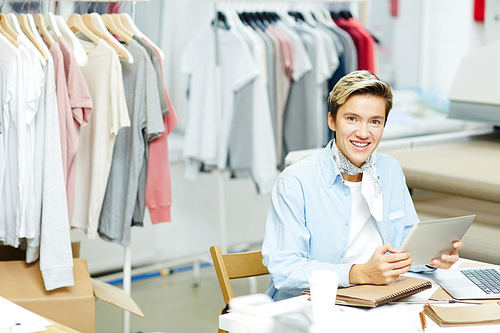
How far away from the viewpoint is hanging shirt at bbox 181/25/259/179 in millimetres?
3125

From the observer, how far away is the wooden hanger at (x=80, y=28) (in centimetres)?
248

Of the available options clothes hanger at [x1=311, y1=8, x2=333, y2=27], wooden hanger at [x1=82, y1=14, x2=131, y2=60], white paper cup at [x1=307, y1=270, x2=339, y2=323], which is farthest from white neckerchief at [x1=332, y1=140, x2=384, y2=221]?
clothes hanger at [x1=311, y1=8, x2=333, y2=27]

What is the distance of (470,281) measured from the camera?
168 cm

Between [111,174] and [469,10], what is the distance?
3543mm

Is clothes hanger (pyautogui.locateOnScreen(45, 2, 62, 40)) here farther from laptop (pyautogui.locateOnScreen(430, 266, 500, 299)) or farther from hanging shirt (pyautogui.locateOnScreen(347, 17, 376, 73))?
hanging shirt (pyautogui.locateOnScreen(347, 17, 376, 73))

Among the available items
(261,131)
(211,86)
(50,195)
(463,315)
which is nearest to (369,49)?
(261,131)

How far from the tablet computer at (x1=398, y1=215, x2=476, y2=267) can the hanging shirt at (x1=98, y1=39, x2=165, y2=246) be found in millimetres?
1228

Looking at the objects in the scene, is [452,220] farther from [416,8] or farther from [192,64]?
[416,8]

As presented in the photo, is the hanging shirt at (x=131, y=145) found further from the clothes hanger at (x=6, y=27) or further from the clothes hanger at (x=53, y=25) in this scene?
the clothes hanger at (x=6, y=27)

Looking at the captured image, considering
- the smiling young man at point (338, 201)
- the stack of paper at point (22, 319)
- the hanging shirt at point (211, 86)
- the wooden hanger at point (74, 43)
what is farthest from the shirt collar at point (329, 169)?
the hanging shirt at point (211, 86)

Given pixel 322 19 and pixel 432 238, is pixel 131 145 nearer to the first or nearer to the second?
pixel 432 238

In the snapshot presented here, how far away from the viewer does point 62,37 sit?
7.68 ft

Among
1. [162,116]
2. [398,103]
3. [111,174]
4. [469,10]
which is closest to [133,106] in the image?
[162,116]

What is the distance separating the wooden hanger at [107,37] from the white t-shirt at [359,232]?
1099mm
